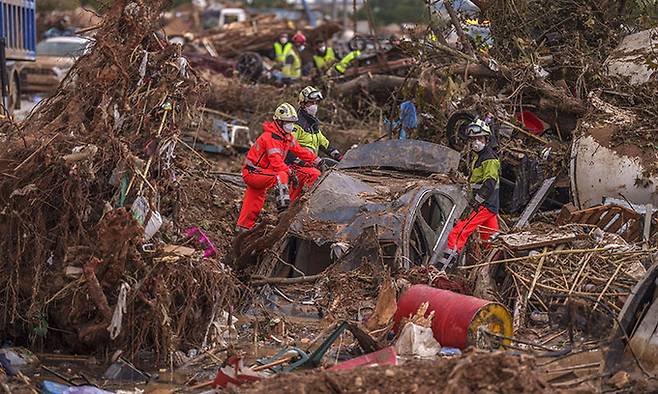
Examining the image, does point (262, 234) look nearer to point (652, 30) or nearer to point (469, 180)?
point (469, 180)

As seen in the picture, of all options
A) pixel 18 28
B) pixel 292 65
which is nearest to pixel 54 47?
pixel 292 65

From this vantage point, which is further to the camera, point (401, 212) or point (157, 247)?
point (401, 212)

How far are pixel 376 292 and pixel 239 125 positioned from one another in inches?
383

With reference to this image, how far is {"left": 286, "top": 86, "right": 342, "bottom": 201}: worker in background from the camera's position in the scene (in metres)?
11.7

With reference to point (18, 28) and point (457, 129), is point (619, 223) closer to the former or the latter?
point (457, 129)

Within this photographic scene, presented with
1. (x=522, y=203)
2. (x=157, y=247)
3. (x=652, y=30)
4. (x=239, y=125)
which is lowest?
(x=239, y=125)

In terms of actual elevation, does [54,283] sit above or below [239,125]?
above

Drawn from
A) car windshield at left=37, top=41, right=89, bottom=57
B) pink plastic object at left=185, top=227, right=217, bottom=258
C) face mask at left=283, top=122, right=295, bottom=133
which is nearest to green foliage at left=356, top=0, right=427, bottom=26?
car windshield at left=37, top=41, right=89, bottom=57

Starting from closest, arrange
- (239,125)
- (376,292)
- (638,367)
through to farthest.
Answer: (638,367) < (376,292) < (239,125)

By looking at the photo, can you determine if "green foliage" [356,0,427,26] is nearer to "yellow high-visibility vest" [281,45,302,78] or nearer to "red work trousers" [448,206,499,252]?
"yellow high-visibility vest" [281,45,302,78]

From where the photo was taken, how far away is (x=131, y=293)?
7691 millimetres

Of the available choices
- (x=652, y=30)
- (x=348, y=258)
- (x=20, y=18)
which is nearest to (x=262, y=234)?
(x=348, y=258)

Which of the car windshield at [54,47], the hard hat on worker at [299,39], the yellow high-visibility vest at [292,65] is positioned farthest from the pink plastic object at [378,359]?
the car windshield at [54,47]

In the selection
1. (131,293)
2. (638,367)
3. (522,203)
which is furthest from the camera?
(522,203)
